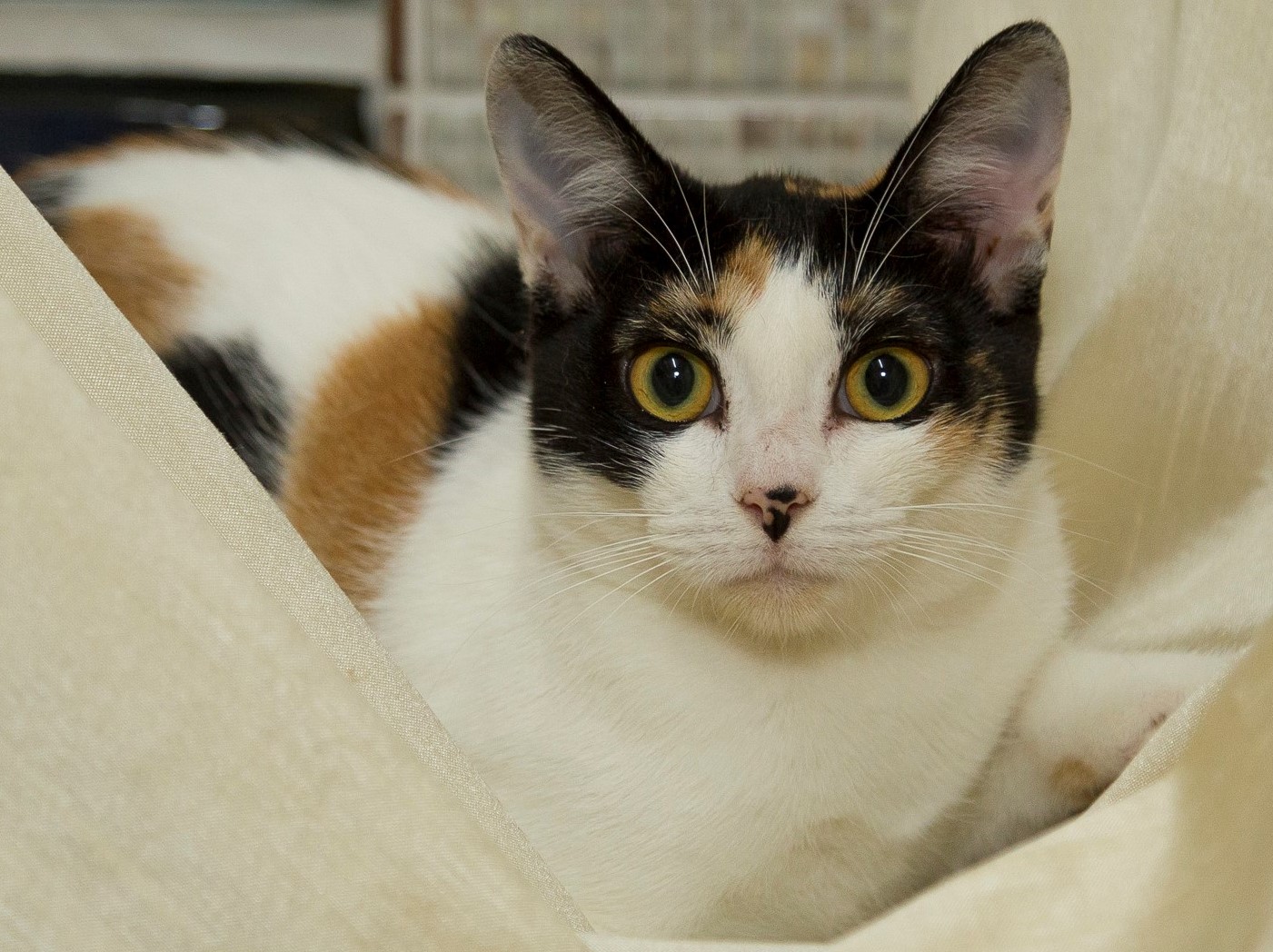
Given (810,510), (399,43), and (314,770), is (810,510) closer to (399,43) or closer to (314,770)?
(314,770)

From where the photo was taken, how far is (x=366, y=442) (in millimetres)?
1338

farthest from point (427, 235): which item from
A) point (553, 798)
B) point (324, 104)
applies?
point (324, 104)

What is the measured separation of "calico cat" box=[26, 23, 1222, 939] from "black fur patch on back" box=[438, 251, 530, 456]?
0.16 meters

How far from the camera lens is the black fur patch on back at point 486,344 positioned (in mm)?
1327

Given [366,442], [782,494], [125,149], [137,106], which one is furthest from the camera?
[137,106]

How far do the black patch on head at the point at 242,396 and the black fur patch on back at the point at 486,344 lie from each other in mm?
188

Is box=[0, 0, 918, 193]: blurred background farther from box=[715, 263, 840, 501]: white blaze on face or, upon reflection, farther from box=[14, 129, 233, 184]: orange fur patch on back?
box=[715, 263, 840, 501]: white blaze on face

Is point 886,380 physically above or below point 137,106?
above

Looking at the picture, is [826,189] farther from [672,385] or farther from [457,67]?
[457,67]

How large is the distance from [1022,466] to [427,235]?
75 centimetres

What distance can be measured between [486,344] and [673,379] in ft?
1.38

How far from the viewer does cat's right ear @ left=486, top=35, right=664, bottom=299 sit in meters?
0.99

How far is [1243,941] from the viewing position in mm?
665

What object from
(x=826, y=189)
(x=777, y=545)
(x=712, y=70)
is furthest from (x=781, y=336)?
(x=712, y=70)
